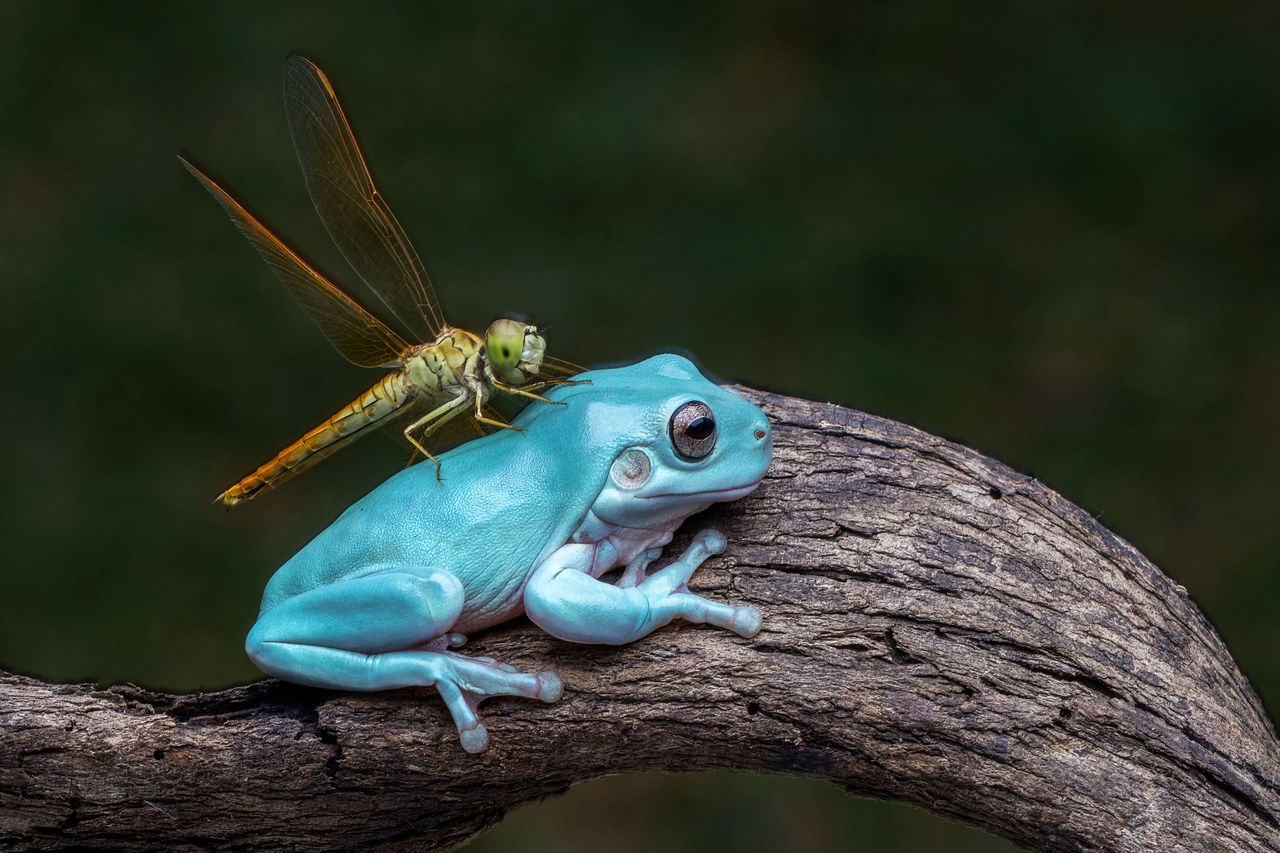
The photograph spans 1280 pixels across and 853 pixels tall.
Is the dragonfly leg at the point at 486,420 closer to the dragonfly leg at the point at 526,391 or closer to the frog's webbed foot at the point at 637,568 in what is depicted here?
the dragonfly leg at the point at 526,391

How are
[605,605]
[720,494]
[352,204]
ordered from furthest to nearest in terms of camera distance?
[352,204]
[720,494]
[605,605]

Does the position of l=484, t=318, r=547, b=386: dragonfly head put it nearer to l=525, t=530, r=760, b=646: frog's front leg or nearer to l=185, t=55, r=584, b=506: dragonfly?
l=185, t=55, r=584, b=506: dragonfly

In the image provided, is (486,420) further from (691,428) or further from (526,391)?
(691,428)

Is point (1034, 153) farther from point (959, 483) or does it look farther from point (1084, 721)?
point (1084, 721)

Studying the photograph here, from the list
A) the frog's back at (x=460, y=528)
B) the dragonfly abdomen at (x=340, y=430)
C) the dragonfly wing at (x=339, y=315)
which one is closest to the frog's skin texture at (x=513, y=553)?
the frog's back at (x=460, y=528)

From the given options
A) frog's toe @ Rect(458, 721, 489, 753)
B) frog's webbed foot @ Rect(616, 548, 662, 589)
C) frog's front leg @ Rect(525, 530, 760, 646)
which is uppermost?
frog's webbed foot @ Rect(616, 548, 662, 589)

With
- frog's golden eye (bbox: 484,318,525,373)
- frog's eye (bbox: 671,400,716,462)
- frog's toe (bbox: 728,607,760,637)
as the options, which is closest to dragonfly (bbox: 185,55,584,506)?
frog's golden eye (bbox: 484,318,525,373)

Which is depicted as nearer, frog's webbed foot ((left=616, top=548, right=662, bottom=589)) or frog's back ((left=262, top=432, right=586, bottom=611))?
frog's back ((left=262, top=432, right=586, bottom=611))

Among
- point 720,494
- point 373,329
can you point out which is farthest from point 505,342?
point 720,494
